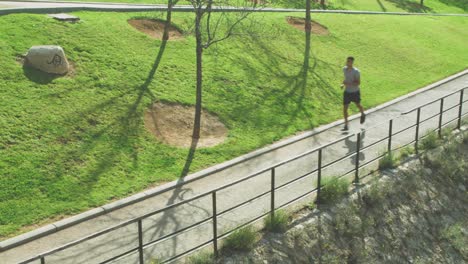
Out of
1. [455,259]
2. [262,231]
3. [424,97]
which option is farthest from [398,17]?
[262,231]

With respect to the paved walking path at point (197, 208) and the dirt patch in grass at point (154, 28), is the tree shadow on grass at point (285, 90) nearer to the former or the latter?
the paved walking path at point (197, 208)

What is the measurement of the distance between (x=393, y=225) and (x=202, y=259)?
14.2 feet

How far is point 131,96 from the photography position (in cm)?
1398

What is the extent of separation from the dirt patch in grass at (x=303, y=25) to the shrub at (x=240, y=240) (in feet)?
52.7

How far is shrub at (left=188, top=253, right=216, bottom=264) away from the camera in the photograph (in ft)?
26.1

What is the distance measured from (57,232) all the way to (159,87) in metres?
6.41

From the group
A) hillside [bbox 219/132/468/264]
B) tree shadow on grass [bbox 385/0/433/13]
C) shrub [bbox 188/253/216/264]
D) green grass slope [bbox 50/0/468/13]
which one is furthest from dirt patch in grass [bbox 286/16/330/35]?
tree shadow on grass [bbox 385/0/433/13]

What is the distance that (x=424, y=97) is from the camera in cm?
1897

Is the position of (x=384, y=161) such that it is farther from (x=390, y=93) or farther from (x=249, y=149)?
(x=390, y=93)

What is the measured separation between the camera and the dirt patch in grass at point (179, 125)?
1298 cm

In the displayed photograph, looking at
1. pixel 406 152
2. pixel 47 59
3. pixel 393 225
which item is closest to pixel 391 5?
pixel 406 152

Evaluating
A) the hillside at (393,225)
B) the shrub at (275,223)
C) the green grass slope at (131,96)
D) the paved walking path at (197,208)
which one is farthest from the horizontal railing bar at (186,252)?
the green grass slope at (131,96)

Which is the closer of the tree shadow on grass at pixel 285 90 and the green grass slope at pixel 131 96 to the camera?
the green grass slope at pixel 131 96

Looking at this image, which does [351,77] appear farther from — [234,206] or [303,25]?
[303,25]
